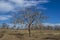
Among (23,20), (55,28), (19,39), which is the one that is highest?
(23,20)

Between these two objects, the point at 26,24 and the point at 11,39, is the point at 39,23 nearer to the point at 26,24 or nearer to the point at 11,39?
the point at 26,24

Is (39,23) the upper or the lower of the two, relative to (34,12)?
lower

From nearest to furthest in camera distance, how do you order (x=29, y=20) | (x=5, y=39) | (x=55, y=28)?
(x=5, y=39) < (x=29, y=20) < (x=55, y=28)

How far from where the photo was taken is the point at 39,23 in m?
42.9

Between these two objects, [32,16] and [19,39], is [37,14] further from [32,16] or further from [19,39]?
[19,39]

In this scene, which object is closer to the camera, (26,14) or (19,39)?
(19,39)

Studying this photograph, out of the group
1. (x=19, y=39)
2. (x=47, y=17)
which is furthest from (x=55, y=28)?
(x=19, y=39)

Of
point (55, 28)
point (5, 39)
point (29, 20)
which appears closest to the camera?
point (5, 39)

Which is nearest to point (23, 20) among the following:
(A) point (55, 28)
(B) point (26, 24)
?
(B) point (26, 24)

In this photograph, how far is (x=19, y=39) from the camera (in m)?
35.2

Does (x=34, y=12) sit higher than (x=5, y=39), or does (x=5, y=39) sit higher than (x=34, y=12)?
(x=34, y=12)

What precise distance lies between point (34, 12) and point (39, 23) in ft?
10.3

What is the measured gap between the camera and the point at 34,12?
42.9m

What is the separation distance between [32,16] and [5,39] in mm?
10873
